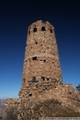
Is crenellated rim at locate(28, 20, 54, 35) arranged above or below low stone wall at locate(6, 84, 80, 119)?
above

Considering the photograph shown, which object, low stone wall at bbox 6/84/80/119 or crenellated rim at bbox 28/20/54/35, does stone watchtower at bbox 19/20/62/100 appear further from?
low stone wall at bbox 6/84/80/119

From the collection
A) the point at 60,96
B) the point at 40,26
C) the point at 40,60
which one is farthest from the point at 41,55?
the point at 60,96

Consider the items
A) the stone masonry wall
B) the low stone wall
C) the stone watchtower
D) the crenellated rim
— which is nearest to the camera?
the low stone wall

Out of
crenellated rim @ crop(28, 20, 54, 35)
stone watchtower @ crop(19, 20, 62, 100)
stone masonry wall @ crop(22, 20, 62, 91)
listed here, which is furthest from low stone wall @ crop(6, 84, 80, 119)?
crenellated rim @ crop(28, 20, 54, 35)

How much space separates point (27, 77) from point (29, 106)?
247 inches

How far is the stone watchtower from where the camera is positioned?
76.0ft

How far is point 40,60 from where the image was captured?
2500cm

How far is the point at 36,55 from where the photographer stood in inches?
998

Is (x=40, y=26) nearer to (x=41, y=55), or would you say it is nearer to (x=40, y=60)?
(x=41, y=55)

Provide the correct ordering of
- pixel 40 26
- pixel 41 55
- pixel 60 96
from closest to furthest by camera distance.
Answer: pixel 60 96
pixel 41 55
pixel 40 26

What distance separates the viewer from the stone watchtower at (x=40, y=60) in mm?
23177

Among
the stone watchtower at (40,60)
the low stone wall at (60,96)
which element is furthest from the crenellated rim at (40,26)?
the low stone wall at (60,96)

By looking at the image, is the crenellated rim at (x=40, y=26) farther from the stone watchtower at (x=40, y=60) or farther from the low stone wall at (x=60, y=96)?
the low stone wall at (x=60, y=96)

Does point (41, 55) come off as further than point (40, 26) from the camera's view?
No
